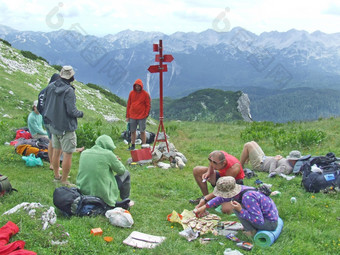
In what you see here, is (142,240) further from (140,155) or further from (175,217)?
(140,155)

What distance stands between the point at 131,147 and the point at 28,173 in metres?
4.68

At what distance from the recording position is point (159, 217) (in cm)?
671

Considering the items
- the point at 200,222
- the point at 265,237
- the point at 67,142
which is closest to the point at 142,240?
the point at 200,222

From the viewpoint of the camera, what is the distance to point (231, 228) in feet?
19.8

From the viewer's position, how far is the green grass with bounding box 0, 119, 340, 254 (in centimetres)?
512

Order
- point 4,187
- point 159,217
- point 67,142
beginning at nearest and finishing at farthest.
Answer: point 4,187 < point 159,217 < point 67,142

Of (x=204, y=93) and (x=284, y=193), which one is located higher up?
(x=284, y=193)

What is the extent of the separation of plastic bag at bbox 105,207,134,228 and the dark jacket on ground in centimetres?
254

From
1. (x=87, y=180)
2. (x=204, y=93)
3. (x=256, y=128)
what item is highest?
(x=87, y=180)

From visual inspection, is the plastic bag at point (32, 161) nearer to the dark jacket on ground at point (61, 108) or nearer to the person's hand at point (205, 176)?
the dark jacket on ground at point (61, 108)

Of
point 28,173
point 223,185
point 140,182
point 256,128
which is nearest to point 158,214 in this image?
point 223,185

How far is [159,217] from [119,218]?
3.30ft

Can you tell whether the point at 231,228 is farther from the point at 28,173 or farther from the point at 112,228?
the point at 28,173

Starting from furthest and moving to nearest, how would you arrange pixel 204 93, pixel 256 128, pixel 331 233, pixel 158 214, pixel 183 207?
pixel 204 93, pixel 256 128, pixel 183 207, pixel 158 214, pixel 331 233
